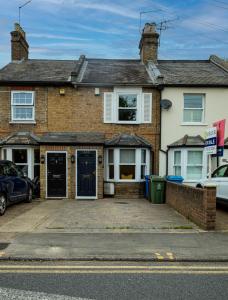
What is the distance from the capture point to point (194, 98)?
61.5ft

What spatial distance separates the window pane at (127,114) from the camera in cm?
1861

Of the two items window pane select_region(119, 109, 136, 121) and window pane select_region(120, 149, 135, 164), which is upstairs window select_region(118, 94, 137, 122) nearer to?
window pane select_region(119, 109, 136, 121)

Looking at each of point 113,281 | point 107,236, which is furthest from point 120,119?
point 113,281

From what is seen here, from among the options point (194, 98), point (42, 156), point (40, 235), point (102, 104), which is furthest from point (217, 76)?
point (40, 235)

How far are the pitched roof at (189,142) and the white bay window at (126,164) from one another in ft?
4.98

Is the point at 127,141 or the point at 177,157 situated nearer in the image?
the point at 127,141

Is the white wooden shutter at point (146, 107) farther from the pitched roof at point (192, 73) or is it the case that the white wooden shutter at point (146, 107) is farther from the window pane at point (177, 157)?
the window pane at point (177, 157)

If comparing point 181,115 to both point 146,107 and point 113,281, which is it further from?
point 113,281

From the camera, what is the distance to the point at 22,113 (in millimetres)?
18422

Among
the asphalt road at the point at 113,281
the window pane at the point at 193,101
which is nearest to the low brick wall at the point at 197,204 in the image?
the asphalt road at the point at 113,281

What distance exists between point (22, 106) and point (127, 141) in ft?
17.9

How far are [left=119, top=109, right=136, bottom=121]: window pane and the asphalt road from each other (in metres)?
12.8

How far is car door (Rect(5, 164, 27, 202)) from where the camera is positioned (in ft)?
43.1

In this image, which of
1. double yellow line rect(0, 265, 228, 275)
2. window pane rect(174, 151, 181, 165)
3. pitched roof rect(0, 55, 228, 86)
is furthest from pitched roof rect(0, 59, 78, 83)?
double yellow line rect(0, 265, 228, 275)
